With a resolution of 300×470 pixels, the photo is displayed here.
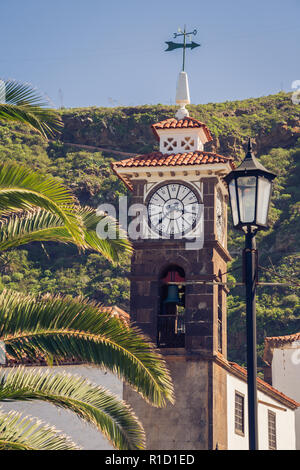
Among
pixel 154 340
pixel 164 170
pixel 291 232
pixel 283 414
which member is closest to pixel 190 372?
pixel 154 340

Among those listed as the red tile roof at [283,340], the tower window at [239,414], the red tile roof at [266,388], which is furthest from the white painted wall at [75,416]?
the red tile roof at [283,340]

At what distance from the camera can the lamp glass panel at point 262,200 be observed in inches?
415

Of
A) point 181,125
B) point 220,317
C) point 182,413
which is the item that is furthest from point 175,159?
point 182,413

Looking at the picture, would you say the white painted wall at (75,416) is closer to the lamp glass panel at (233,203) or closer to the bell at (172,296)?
the bell at (172,296)

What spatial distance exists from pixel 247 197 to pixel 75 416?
429 inches

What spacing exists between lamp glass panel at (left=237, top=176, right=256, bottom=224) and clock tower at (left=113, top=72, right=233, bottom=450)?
391 inches

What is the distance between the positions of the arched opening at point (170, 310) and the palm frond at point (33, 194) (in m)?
9.48

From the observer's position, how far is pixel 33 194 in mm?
11375

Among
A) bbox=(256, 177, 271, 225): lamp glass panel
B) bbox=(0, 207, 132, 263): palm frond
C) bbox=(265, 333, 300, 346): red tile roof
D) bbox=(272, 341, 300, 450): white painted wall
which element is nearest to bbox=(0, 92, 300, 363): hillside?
bbox=(265, 333, 300, 346): red tile roof

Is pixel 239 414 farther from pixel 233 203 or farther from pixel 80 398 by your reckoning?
pixel 233 203

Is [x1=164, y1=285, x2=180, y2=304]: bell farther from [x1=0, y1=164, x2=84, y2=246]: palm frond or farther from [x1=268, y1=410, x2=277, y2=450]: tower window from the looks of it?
[x1=0, y1=164, x2=84, y2=246]: palm frond

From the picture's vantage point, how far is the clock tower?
19859 mm

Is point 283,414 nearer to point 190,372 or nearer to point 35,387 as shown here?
point 190,372

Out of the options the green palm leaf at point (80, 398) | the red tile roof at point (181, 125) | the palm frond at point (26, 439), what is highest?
the red tile roof at point (181, 125)
